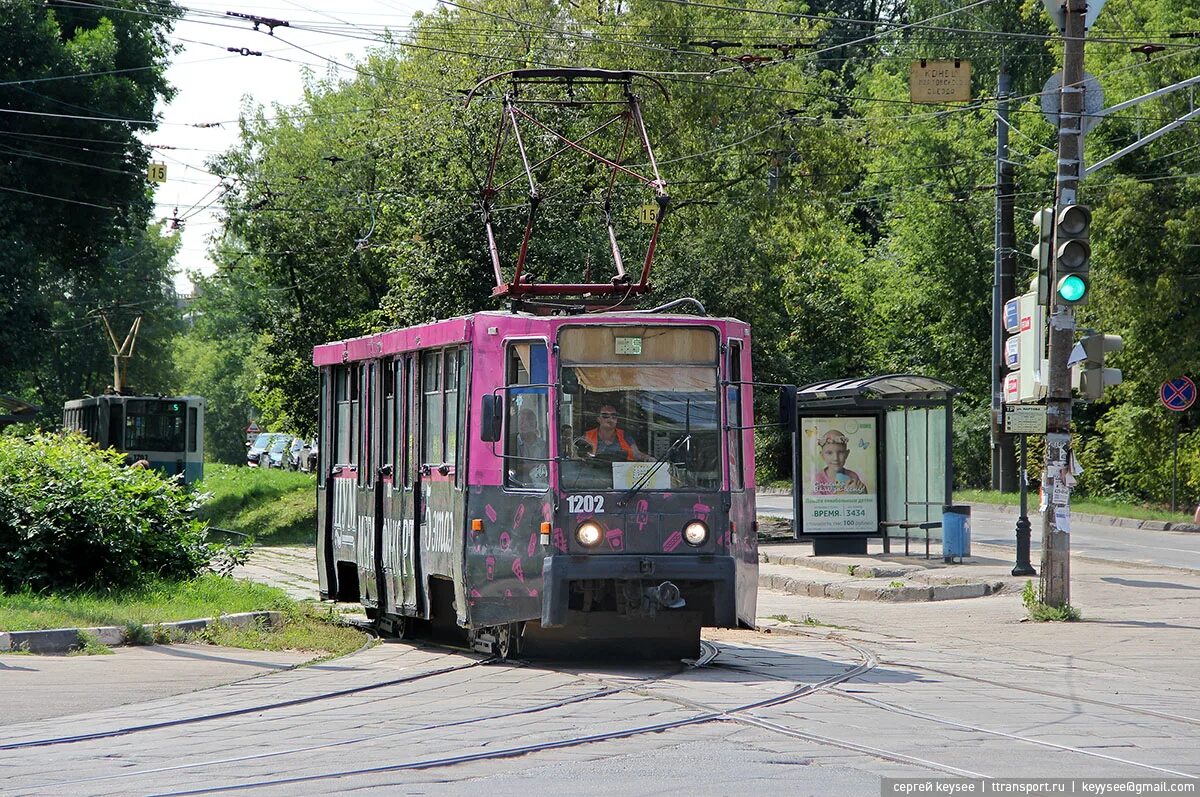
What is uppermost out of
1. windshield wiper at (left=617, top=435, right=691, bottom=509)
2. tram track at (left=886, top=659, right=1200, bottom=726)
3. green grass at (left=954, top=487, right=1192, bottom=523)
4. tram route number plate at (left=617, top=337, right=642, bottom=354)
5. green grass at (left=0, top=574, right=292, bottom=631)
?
tram route number plate at (left=617, top=337, right=642, bottom=354)

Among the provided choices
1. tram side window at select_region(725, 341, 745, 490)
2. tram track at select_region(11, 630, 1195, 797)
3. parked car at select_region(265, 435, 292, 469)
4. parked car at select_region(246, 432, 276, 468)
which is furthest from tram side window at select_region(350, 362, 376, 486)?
parked car at select_region(246, 432, 276, 468)

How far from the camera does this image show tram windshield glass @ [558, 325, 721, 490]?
12.7 meters

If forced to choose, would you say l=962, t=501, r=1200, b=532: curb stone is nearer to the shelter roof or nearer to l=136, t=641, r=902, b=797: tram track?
the shelter roof

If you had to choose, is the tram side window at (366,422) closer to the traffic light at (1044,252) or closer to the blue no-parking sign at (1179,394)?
the traffic light at (1044,252)

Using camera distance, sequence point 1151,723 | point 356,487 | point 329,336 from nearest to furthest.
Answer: point 1151,723, point 356,487, point 329,336

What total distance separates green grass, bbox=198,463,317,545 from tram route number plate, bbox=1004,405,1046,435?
17232 millimetres

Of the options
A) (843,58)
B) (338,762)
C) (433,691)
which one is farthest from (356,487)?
(843,58)

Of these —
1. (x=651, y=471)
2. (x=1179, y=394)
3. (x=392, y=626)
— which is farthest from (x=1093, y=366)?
(x=1179, y=394)

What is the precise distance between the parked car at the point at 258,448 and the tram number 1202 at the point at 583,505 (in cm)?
7111

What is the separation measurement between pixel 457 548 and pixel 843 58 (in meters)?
62.4

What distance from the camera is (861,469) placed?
26.0m

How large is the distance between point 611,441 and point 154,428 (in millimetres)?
28916

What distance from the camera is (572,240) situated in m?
31.3

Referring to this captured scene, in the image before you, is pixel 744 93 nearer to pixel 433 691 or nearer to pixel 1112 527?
pixel 1112 527
